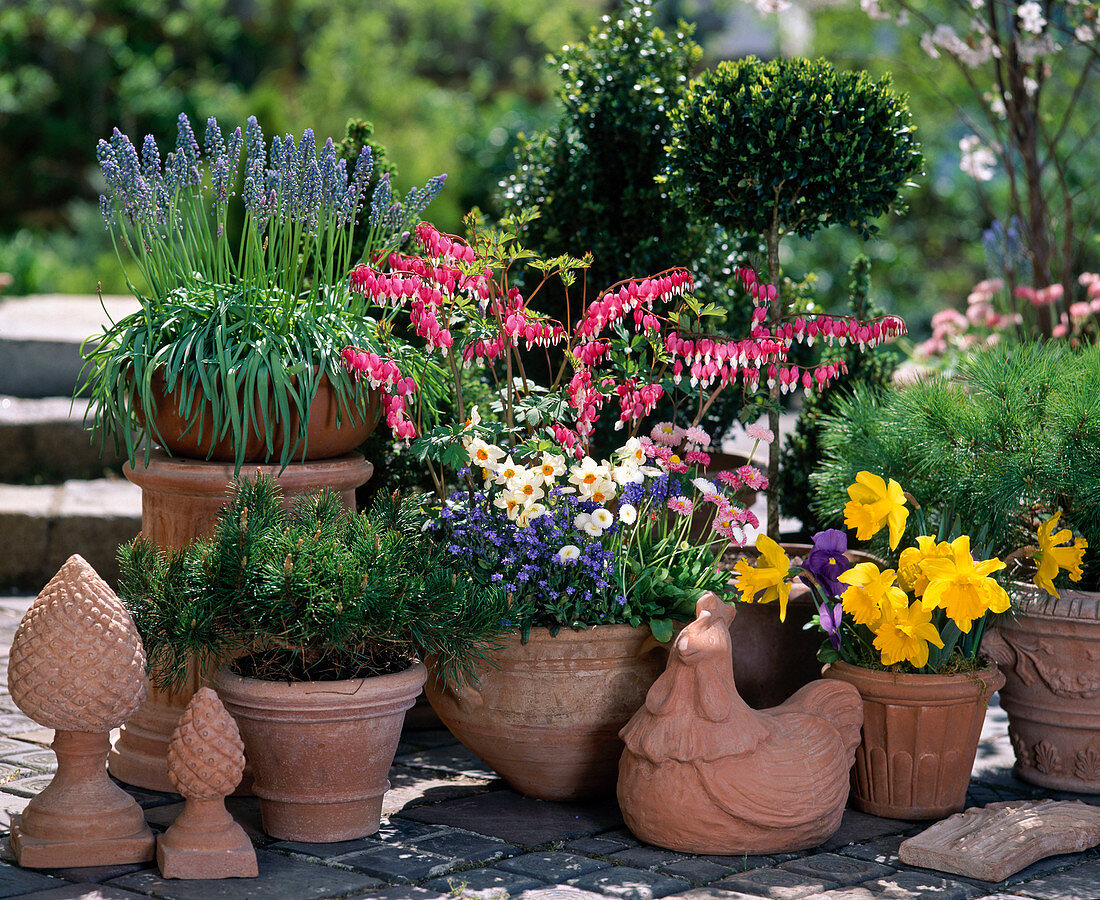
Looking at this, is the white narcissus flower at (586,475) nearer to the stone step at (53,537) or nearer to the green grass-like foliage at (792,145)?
the green grass-like foliage at (792,145)

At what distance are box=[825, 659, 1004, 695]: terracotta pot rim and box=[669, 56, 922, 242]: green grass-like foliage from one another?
1448 mm

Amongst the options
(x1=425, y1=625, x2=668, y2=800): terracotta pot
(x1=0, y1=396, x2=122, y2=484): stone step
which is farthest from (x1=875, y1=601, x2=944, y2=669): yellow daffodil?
(x1=0, y1=396, x2=122, y2=484): stone step

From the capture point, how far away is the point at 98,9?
679 inches

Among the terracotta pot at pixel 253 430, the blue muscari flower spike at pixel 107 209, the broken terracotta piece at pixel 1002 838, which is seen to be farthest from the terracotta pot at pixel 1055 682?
the blue muscari flower spike at pixel 107 209

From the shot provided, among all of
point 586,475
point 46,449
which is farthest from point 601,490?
point 46,449

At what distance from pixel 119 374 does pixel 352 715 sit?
117 centimetres

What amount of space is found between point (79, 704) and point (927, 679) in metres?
2.13

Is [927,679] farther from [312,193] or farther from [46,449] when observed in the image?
[46,449]

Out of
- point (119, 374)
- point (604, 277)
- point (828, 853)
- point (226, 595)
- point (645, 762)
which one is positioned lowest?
point (828, 853)

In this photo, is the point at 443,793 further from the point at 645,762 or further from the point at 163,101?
the point at 163,101

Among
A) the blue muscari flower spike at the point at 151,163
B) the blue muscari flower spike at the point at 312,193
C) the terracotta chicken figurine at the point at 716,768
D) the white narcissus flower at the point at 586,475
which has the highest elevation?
the blue muscari flower spike at the point at 151,163

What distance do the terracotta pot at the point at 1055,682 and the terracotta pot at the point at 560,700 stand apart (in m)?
1.07

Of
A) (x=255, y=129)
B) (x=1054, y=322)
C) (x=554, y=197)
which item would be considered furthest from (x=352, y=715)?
(x=1054, y=322)

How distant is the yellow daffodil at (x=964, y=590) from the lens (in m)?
3.45
